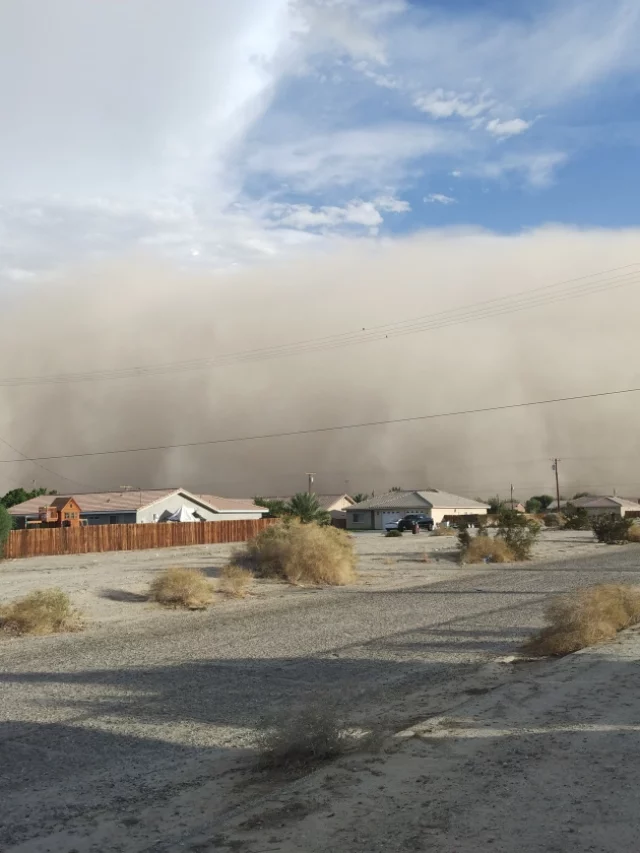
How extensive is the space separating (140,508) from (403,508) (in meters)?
39.4

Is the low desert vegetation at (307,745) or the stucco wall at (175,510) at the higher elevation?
the stucco wall at (175,510)

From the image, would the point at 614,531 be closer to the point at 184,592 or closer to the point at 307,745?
the point at 184,592

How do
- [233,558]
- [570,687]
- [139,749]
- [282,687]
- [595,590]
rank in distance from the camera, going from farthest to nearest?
[233,558], [595,590], [282,687], [570,687], [139,749]

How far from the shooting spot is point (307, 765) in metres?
7.12

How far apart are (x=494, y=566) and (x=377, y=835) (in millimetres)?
31089

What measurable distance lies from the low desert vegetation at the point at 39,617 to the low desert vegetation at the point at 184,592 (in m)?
3.86

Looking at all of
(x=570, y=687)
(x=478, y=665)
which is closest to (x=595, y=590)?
(x=478, y=665)

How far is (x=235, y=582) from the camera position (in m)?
25.3

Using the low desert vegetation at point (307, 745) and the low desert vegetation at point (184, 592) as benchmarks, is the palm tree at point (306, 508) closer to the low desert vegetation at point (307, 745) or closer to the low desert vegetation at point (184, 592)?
the low desert vegetation at point (184, 592)

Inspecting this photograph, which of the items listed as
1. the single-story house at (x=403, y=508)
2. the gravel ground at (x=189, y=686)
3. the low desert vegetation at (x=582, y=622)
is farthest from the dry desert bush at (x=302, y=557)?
the single-story house at (x=403, y=508)

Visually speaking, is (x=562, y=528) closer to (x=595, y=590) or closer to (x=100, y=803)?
(x=595, y=590)

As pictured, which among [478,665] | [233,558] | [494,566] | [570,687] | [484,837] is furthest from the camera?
[494,566]

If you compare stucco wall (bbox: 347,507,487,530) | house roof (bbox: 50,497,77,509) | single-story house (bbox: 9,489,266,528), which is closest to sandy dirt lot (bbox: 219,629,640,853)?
single-story house (bbox: 9,489,266,528)

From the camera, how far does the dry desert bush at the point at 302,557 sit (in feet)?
94.1
